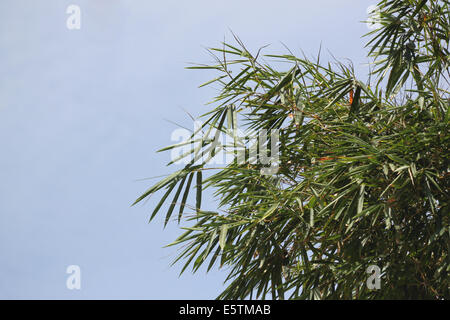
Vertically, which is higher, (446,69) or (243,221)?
(446,69)

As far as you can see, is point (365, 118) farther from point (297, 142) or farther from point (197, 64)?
point (197, 64)

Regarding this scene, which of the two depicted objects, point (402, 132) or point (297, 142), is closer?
point (402, 132)

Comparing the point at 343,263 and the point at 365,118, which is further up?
the point at 365,118

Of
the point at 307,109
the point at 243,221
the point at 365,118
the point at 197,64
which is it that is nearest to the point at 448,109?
the point at 365,118

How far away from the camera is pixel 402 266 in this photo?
3.63 meters

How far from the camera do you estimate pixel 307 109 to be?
4.27 metres
